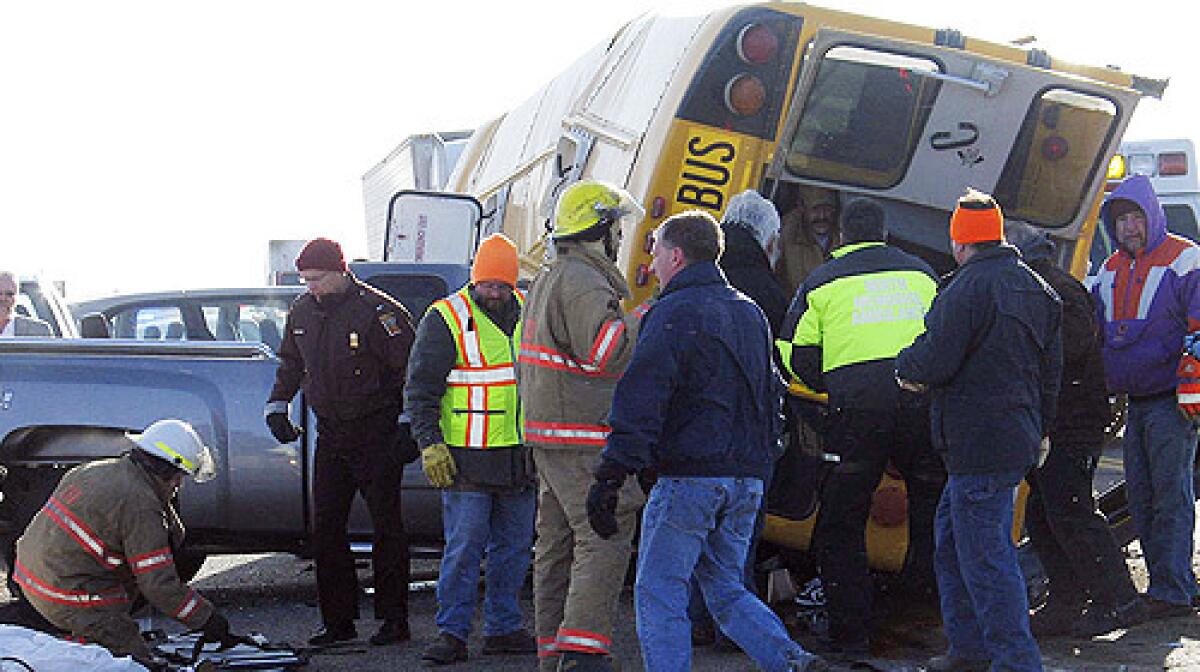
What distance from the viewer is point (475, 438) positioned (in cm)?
742

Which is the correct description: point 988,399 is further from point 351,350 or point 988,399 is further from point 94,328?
point 94,328

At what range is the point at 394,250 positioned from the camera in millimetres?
10438

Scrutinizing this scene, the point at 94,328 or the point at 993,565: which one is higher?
the point at 993,565

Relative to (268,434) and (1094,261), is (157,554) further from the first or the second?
(1094,261)

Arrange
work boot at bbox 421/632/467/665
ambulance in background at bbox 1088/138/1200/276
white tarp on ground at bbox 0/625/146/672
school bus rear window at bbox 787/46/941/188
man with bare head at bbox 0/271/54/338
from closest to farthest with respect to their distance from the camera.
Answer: white tarp on ground at bbox 0/625/146/672
work boot at bbox 421/632/467/665
school bus rear window at bbox 787/46/941/188
man with bare head at bbox 0/271/54/338
ambulance in background at bbox 1088/138/1200/276

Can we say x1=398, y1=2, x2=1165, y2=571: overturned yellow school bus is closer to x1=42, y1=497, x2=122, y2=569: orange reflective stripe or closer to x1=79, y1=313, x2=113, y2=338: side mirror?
x1=79, y1=313, x2=113, y2=338: side mirror

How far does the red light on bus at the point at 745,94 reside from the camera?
7605 mm

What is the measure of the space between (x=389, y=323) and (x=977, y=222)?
270cm

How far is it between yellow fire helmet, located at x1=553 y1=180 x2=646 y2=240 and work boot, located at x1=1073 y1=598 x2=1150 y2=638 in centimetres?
269

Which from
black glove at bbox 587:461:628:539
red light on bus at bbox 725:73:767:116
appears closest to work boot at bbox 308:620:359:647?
black glove at bbox 587:461:628:539

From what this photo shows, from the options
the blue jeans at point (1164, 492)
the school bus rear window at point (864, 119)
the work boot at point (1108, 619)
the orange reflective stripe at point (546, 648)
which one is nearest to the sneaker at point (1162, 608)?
the blue jeans at point (1164, 492)

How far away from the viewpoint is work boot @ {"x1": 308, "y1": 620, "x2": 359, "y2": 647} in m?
7.78

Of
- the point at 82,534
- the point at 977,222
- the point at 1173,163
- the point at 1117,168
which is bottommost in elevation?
the point at 82,534

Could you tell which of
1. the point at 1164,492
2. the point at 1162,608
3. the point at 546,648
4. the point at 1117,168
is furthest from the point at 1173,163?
the point at 546,648
